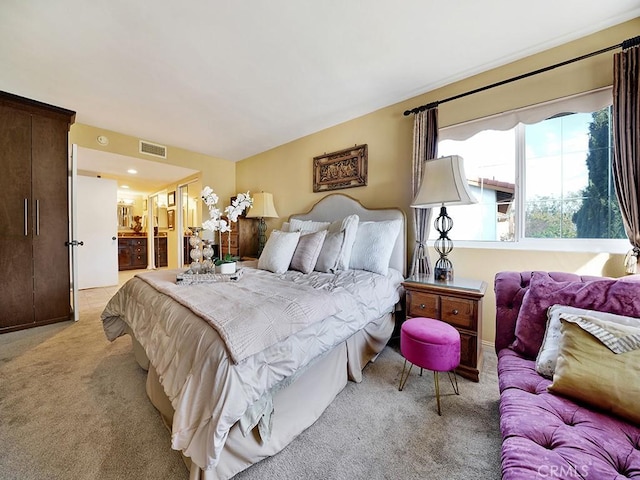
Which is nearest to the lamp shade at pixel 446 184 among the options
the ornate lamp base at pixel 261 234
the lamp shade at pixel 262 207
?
the lamp shade at pixel 262 207

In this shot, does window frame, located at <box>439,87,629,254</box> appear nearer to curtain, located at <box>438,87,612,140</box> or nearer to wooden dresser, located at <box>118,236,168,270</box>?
curtain, located at <box>438,87,612,140</box>

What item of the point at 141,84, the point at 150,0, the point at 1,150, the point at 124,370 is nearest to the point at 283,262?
the point at 124,370

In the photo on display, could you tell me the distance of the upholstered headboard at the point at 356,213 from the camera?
2.68m

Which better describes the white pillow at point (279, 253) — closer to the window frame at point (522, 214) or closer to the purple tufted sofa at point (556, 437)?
the window frame at point (522, 214)

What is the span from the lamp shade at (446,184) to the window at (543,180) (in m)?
→ 0.58

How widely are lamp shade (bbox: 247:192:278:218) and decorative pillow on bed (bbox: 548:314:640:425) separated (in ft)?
11.8

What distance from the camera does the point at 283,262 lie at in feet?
8.21

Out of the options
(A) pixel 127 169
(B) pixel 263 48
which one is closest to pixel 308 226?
(B) pixel 263 48

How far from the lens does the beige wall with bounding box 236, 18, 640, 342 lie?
6.20 feet

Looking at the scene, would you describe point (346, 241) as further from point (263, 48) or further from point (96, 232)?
point (96, 232)

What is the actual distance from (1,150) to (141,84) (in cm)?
173

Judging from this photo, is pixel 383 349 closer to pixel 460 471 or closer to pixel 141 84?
pixel 460 471

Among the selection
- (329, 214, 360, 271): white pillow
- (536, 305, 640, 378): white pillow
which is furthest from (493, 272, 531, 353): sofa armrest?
(329, 214, 360, 271): white pillow

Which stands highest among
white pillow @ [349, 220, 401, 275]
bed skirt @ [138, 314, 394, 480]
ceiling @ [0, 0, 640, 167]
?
ceiling @ [0, 0, 640, 167]
